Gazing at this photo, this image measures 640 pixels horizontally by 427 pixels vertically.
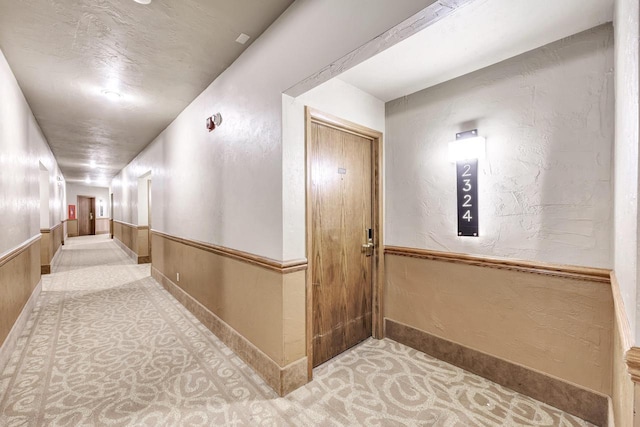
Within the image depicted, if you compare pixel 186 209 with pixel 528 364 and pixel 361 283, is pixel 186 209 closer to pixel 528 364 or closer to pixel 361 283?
pixel 361 283

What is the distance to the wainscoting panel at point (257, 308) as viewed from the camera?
2016 mm

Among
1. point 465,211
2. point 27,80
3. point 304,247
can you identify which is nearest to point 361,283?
point 304,247

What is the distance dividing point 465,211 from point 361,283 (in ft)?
3.86

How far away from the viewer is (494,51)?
1.98 metres

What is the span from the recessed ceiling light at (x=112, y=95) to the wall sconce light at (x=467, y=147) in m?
3.74

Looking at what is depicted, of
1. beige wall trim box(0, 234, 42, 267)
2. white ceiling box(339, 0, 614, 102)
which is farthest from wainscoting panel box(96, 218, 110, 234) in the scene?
white ceiling box(339, 0, 614, 102)

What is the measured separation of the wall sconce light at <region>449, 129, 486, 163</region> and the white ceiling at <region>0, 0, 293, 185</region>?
165 centimetres

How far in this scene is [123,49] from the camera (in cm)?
234

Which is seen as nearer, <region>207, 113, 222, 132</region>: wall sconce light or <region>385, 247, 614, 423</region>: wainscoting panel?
<region>385, 247, 614, 423</region>: wainscoting panel

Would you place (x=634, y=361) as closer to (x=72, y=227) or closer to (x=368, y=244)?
(x=368, y=244)

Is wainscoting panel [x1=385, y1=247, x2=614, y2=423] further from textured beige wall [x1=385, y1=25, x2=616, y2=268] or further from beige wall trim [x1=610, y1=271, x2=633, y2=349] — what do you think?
beige wall trim [x1=610, y1=271, x2=633, y2=349]

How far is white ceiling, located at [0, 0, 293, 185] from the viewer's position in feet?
6.18

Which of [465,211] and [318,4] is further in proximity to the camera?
[465,211]

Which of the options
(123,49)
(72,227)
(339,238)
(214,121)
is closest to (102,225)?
(72,227)
